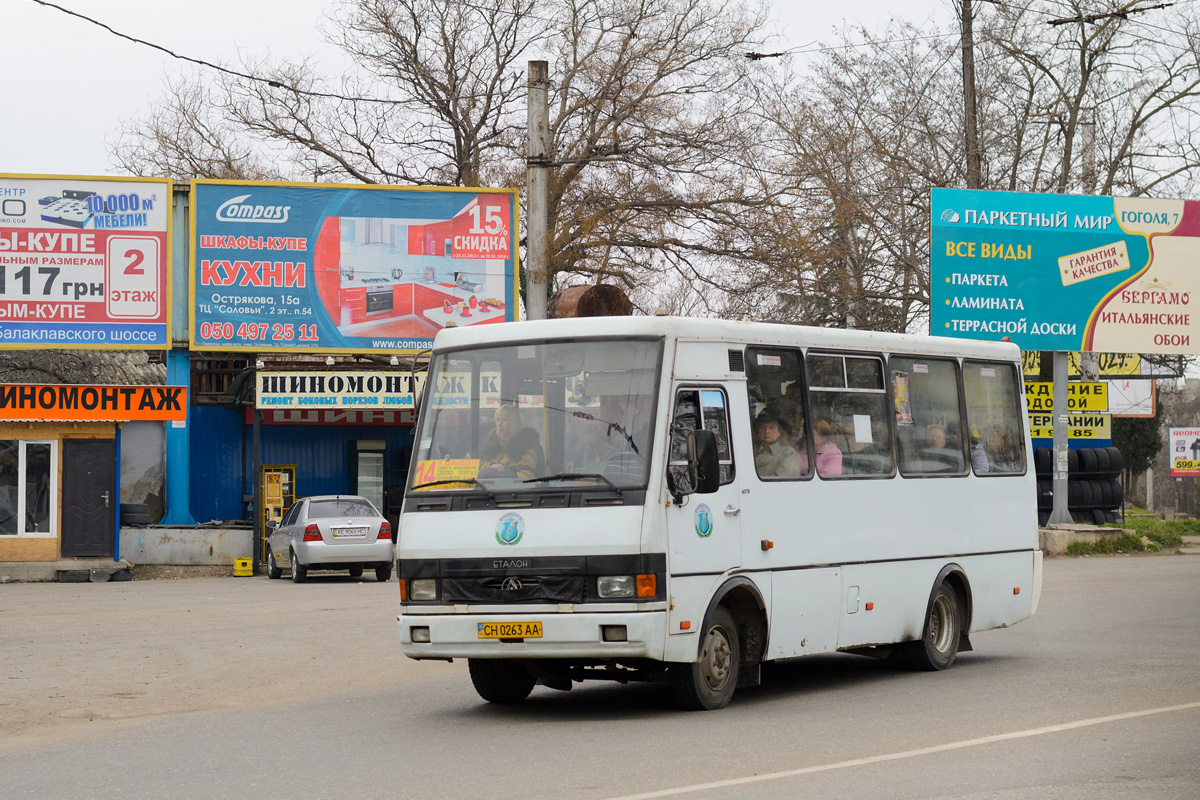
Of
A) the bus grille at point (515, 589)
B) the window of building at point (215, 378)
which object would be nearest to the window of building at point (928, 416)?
the bus grille at point (515, 589)

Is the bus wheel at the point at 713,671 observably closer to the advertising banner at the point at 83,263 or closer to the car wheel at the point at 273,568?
the car wheel at the point at 273,568

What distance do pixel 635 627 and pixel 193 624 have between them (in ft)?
33.2

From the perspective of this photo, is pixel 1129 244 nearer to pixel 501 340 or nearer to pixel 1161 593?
pixel 1161 593

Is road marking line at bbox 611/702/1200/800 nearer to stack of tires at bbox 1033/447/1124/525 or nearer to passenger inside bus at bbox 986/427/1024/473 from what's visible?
passenger inside bus at bbox 986/427/1024/473

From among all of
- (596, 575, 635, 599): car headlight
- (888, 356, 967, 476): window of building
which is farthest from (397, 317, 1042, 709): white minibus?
(888, 356, 967, 476): window of building

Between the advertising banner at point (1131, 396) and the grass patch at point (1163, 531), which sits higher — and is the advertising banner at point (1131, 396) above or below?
above

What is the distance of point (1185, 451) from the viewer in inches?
1715

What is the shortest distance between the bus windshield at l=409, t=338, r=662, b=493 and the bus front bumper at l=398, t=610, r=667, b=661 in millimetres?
856

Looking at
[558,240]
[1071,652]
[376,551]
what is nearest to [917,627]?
[1071,652]

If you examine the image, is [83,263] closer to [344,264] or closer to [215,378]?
[215,378]

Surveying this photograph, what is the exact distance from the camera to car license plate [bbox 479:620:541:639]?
9.93 metres

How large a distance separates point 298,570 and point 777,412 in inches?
672

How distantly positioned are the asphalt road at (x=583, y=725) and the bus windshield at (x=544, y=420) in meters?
1.64

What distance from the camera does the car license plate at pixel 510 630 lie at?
993cm
